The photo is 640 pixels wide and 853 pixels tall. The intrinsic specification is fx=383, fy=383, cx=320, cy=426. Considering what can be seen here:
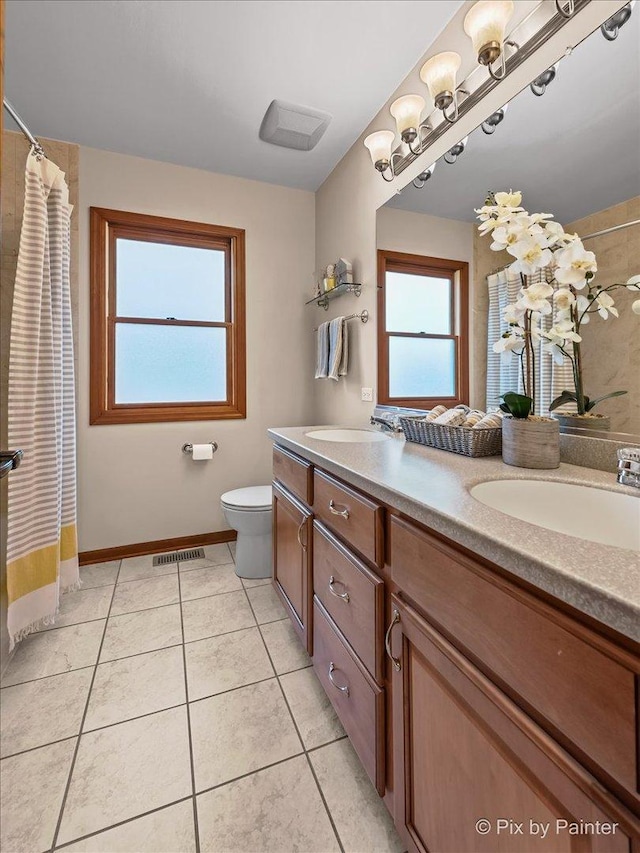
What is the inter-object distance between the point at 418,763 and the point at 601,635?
0.58 metres

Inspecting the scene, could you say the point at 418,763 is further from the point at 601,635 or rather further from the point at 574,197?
the point at 574,197

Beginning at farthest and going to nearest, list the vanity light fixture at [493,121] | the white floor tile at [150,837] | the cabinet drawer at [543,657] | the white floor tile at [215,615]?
the white floor tile at [215,615]
the vanity light fixture at [493,121]
the white floor tile at [150,837]
the cabinet drawer at [543,657]

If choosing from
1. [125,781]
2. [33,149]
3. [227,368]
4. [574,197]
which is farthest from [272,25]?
[125,781]

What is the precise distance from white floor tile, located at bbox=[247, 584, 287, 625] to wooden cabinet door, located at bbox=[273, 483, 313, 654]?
0.16 meters

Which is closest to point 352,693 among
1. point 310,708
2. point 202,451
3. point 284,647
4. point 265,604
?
point 310,708

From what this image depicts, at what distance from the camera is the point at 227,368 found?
2.74m

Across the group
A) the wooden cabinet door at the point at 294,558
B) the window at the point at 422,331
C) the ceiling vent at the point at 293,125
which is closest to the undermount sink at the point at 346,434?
the window at the point at 422,331

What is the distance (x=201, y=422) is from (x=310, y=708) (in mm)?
1828

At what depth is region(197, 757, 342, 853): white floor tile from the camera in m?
0.94

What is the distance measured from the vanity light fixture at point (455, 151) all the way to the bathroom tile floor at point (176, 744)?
209cm

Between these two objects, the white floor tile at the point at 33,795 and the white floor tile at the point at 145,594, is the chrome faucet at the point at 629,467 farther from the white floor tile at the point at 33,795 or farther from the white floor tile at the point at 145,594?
the white floor tile at the point at 145,594

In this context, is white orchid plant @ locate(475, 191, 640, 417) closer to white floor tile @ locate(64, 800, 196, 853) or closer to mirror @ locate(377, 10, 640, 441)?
mirror @ locate(377, 10, 640, 441)

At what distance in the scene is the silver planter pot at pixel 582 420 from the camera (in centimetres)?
107

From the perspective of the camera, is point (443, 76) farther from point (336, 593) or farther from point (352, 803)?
point (352, 803)
